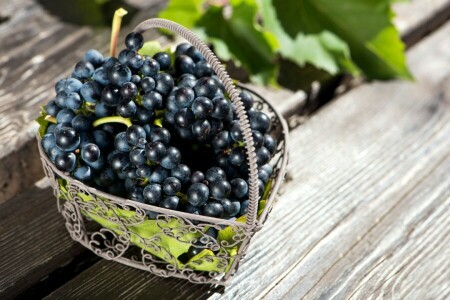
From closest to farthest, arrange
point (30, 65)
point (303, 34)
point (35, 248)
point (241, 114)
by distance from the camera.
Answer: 1. point (241, 114)
2. point (35, 248)
3. point (30, 65)
4. point (303, 34)

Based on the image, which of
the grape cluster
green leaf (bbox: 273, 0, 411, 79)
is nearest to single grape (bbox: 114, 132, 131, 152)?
the grape cluster

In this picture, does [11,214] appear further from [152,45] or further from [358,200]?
[358,200]

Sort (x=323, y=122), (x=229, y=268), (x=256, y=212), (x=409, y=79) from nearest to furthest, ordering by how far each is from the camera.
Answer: (x=256, y=212)
(x=229, y=268)
(x=323, y=122)
(x=409, y=79)

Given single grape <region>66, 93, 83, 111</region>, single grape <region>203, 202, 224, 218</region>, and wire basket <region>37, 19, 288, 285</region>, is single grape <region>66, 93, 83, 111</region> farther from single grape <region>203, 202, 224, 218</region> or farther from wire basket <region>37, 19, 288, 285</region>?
single grape <region>203, 202, 224, 218</region>

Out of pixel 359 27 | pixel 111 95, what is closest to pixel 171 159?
pixel 111 95

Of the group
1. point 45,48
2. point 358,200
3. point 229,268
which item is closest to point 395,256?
point 358,200

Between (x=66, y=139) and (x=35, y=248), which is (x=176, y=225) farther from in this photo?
(x=35, y=248)
